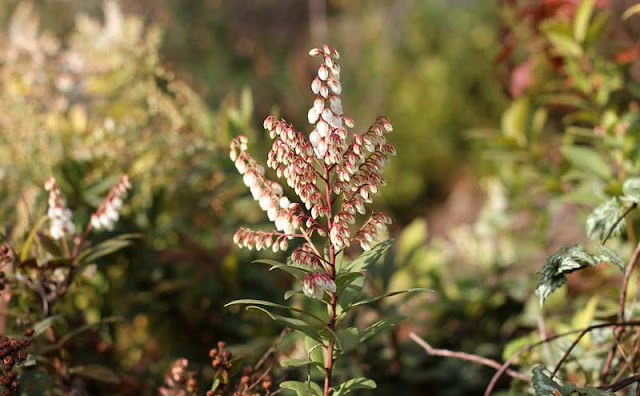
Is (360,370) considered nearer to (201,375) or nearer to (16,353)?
(201,375)

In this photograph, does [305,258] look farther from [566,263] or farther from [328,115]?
[566,263]

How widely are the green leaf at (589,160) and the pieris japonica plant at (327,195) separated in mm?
669

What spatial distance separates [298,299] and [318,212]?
36.4 inches

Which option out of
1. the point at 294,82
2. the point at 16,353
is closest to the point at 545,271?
the point at 16,353

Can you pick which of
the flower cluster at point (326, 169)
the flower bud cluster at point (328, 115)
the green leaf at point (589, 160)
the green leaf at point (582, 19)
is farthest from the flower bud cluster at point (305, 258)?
the green leaf at point (582, 19)

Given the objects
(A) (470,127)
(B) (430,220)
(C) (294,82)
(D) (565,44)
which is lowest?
(D) (565,44)

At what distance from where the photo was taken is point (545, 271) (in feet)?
2.75

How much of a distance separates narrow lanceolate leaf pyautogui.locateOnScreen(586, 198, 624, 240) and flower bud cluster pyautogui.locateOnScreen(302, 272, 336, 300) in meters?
0.46

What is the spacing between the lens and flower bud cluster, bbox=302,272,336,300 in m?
0.69

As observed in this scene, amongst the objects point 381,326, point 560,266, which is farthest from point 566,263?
point 381,326

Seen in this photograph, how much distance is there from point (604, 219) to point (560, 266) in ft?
0.57

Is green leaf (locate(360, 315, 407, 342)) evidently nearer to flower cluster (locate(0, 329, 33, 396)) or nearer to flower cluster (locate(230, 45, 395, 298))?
flower cluster (locate(230, 45, 395, 298))

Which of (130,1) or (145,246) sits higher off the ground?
(130,1)

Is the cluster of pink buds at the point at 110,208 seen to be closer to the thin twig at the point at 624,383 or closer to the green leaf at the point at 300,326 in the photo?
the green leaf at the point at 300,326
